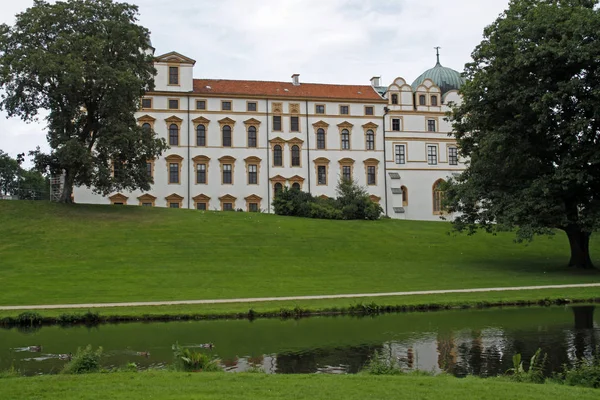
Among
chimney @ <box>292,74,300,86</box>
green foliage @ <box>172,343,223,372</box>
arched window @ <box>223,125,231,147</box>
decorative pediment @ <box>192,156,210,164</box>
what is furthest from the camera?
chimney @ <box>292,74,300,86</box>

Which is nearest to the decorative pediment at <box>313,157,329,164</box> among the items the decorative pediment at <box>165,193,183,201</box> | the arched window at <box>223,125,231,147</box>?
the arched window at <box>223,125,231,147</box>

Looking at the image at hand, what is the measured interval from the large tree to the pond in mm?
12506

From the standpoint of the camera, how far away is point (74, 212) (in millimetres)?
49375

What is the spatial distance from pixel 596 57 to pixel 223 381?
28.5 meters

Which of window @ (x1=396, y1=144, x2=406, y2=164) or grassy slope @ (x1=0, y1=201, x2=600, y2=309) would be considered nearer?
grassy slope @ (x1=0, y1=201, x2=600, y2=309)

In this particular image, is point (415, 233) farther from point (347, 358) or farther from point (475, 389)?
point (475, 389)

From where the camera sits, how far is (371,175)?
247ft

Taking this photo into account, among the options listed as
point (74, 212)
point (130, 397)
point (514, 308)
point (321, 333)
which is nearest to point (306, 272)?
point (514, 308)

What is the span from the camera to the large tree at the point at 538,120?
3372cm

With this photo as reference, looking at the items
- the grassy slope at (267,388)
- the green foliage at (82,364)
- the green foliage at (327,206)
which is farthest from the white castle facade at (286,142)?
the grassy slope at (267,388)

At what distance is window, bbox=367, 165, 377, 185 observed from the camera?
75.2 meters

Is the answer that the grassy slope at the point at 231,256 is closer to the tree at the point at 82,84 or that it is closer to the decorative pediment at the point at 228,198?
the tree at the point at 82,84

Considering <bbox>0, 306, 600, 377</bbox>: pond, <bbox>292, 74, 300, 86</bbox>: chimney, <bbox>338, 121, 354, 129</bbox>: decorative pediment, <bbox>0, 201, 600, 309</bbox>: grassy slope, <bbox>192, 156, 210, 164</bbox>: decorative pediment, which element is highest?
<bbox>292, 74, 300, 86</bbox>: chimney

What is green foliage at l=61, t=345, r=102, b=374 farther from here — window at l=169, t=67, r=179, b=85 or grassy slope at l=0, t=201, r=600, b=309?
window at l=169, t=67, r=179, b=85
